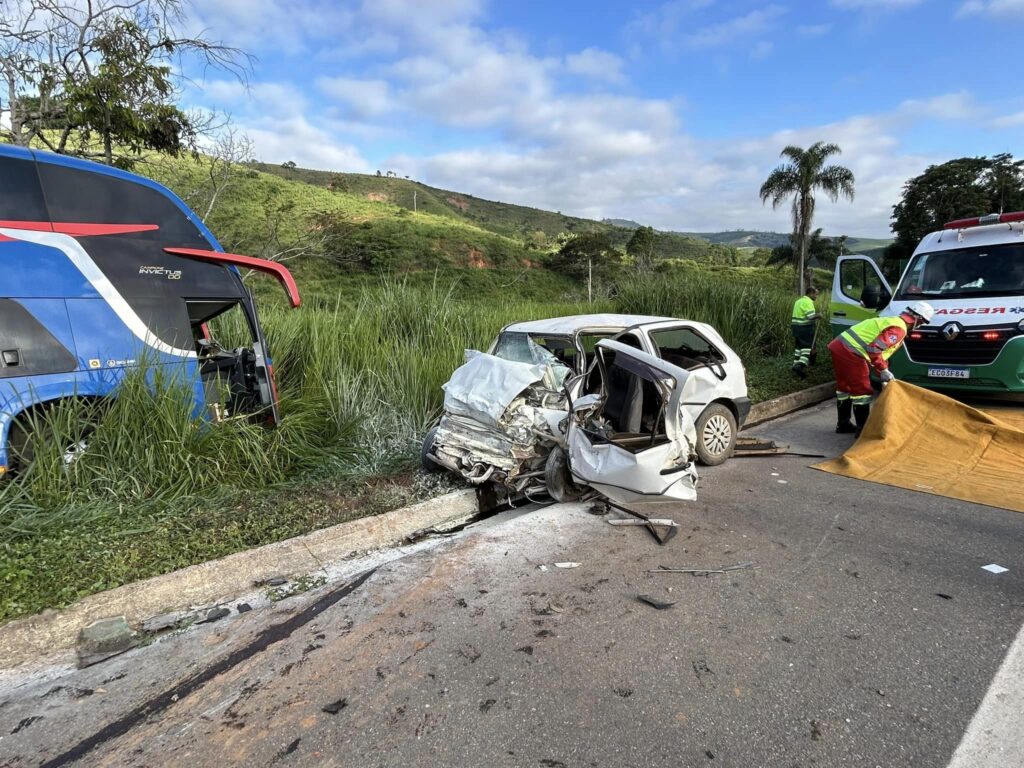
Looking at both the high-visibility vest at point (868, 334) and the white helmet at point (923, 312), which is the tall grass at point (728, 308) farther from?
the high-visibility vest at point (868, 334)

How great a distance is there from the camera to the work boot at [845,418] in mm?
6668

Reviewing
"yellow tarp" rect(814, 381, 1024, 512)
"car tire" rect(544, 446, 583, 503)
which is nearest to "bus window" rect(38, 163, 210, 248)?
"car tire" rect(544, 446, 583, 503)

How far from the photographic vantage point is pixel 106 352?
14.5 ft

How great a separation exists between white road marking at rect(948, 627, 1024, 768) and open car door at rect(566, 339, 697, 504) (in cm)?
203

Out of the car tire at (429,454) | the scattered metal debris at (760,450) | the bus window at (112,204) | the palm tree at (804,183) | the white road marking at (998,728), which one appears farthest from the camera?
the palm tree at (804,183)

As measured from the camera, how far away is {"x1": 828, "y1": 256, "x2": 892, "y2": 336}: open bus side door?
→ 8496mm

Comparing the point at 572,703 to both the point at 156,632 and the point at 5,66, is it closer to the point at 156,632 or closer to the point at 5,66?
the point at 156,632

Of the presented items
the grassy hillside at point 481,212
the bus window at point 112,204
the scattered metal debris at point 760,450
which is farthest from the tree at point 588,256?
the bus window at point 112,204

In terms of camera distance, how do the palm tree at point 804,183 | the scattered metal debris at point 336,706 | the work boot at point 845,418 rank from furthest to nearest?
the palm tree at point 804,183 → the work boot at point 845,418 → the scattered metal debris at point 336,706

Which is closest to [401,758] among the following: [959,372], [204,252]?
[204,252]

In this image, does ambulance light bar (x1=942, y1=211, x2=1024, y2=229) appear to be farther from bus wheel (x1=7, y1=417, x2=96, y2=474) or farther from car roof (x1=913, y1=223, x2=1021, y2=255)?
bus wheel (x1=7, y1=417, x2=96, y2=474)

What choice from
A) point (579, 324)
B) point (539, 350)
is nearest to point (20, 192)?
point (539, 350)

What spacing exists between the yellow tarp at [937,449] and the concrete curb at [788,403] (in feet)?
6.26

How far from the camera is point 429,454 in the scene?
197 inches
